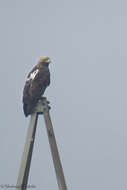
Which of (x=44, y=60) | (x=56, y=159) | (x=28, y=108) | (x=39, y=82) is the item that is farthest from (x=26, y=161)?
(x=44, y=60)

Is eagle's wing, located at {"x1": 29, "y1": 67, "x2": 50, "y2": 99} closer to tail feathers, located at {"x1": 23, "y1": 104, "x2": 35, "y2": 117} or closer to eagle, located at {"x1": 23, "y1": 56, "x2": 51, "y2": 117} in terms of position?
eagle, located at {"x1": 23, "y1": 56, "x2": 51, "y2": 117}

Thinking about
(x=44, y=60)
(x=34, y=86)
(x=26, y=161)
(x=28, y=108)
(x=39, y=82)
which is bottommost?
(x=26, y=161)

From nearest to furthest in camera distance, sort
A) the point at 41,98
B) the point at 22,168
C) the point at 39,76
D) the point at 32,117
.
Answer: the point at 22,168 → the point at 32,117 → the point at 41,98 → the point at 39,76

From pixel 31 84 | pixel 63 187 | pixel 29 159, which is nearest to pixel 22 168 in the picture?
pixel 29 159

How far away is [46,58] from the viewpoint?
A: 26.2ft

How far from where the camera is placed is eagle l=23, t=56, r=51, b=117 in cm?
695

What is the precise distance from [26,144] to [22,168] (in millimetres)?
254

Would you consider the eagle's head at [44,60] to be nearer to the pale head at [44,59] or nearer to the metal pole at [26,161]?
the pale head at [44,59]

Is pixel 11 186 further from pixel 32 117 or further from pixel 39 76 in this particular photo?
pixel 39 76

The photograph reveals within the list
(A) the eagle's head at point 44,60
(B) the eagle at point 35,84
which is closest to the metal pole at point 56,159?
(B) the eagle at point 35,84

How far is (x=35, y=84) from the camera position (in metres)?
7.40

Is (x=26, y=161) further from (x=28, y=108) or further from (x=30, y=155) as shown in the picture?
(x=28, y=108)

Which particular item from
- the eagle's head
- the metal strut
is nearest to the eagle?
the eagle's head

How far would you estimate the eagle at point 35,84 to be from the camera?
6.95 metres
